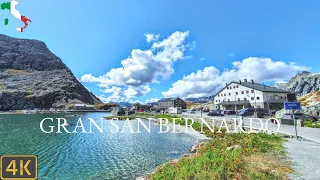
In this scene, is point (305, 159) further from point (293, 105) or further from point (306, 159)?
point (293, 105)

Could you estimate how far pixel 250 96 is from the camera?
103375mm

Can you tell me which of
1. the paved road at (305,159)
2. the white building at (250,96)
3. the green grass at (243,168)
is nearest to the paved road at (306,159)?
the paved road at (305,159)

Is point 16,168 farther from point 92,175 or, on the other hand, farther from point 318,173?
point 92,175

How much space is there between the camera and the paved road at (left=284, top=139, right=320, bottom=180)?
12.1 meters

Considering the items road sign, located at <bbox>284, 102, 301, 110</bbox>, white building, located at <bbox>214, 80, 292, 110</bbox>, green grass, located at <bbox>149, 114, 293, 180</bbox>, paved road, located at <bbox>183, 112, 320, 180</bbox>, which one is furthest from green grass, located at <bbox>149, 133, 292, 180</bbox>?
white building, located at <bbox>214, 80, 292, 110</bbox>

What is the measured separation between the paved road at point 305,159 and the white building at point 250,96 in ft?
245

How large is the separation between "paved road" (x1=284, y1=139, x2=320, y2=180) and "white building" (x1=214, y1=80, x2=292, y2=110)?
7466 cm

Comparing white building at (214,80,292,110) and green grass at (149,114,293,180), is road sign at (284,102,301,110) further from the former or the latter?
white building at (214,80,292,110)

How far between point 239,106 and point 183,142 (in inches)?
3125

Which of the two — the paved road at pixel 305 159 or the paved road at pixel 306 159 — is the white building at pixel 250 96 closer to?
the paved road at pixel 306 159

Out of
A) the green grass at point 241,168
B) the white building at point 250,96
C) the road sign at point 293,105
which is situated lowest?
the green grass at point 241,168

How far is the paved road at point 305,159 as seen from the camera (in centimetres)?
1214

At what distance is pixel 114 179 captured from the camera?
18297 millimetres

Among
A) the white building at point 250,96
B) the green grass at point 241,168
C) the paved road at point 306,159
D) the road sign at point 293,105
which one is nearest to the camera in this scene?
the paved road at point 306,159
